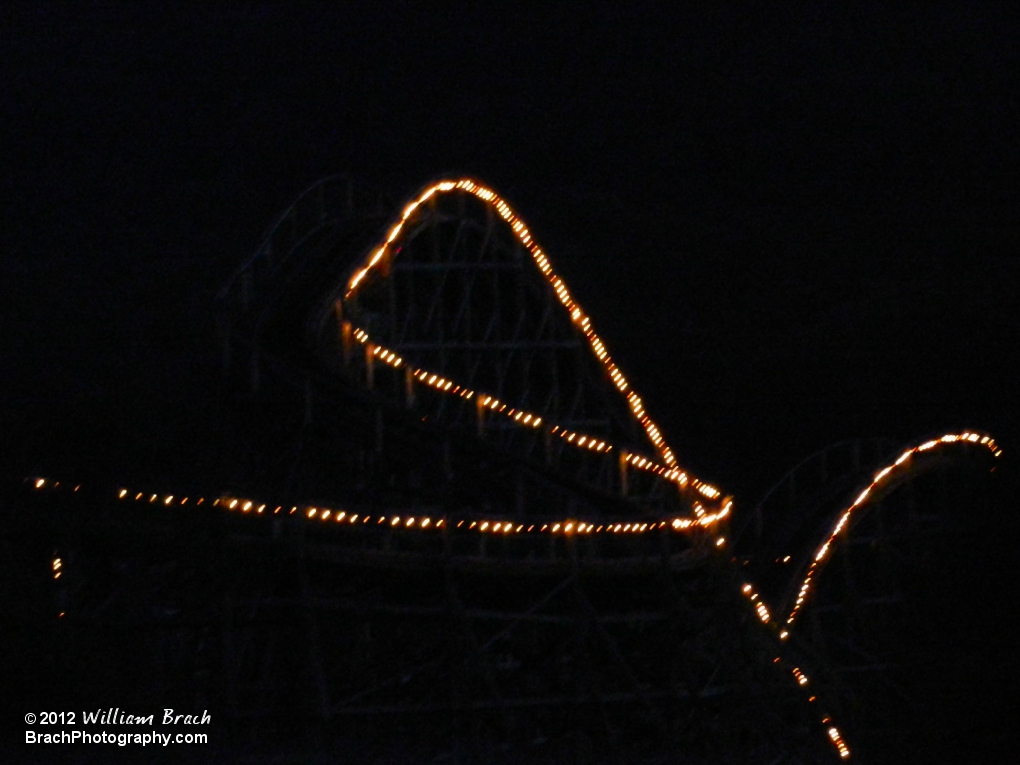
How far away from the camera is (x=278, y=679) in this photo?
9.94 metres

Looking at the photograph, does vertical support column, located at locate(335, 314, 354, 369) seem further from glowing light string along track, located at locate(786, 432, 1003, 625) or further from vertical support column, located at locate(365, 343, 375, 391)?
glowing light string along track, located at locate(786, 432, 1003, 625)

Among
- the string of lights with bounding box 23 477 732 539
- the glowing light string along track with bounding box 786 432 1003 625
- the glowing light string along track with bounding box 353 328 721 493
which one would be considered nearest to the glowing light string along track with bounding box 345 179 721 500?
the glowing light string along track with bounding box 353 328 721 493

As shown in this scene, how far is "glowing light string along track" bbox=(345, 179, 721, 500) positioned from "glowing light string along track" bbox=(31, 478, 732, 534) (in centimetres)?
151

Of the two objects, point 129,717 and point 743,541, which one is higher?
point 743,541

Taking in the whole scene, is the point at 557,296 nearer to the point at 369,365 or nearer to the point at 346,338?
the point at 369,365

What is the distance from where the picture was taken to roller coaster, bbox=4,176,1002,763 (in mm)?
8492

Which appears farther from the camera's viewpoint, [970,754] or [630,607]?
[970,754]

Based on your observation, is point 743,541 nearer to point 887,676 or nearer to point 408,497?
point 887,676

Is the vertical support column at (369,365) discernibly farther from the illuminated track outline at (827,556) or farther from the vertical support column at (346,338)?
the illuminated track outline at (827,556)

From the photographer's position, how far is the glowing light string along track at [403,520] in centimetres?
824

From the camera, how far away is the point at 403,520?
8984 mm

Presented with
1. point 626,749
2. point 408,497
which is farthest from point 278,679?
point 626,749

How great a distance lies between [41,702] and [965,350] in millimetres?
13780

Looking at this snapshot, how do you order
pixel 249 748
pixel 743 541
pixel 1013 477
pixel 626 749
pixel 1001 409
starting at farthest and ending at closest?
pixel 1001 409 → pixel 743 541 → pixel 1013 477 → pixel 626 749 → pixel 249 748
